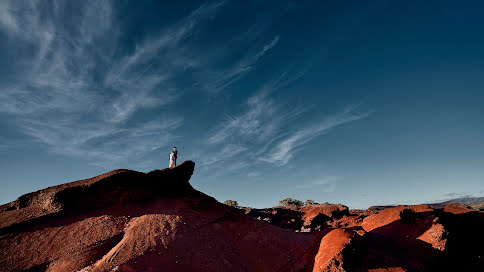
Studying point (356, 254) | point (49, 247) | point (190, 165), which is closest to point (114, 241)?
point (49, 247)

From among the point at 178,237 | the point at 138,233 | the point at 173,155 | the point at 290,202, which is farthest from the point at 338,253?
the point at 290,202

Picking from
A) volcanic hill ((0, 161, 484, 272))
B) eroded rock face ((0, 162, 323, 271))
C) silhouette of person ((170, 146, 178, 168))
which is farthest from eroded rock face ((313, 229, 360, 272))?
silhouette of person ((170, 146, 178, 168))

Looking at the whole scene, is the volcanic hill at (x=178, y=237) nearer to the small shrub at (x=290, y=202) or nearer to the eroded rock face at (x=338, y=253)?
the eroded rock face at (x=338, y=253)

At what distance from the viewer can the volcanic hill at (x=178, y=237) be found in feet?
23.2

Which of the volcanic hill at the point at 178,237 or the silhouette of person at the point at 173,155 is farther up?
the silhouette of person at the point at 173,155

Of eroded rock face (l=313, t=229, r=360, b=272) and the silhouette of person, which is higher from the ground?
the silhouette of person

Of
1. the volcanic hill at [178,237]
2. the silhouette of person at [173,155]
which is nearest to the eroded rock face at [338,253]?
the volcanic hill at [178,237]

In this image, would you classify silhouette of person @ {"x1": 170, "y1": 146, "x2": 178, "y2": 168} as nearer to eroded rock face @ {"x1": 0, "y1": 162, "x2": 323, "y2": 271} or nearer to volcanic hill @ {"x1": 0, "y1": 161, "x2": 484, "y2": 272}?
volcanic hill @ {"x1": 0, "y1": 161, "x2": 484, "y2": 272}

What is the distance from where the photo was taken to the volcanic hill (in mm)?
7082

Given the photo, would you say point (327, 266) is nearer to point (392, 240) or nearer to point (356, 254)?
point (356, 254)

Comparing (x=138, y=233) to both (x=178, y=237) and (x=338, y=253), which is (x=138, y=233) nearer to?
(x=178, y=237)

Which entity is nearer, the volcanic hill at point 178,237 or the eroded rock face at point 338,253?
the volcanic hill at point 178,237

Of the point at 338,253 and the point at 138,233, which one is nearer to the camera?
the point at 138,233

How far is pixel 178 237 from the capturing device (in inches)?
329
